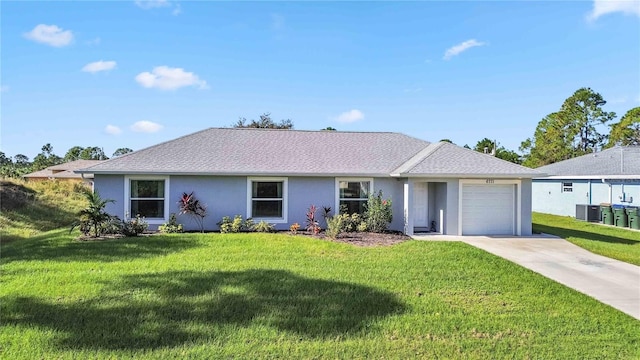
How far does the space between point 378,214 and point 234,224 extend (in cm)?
558

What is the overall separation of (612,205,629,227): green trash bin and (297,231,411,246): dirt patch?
13454 mm

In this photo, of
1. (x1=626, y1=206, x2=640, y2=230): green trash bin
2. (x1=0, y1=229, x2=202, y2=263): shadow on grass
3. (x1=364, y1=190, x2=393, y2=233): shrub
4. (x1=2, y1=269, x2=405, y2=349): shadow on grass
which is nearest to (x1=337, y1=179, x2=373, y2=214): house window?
(x1=364, y1=190, x2=393, y2=233): shrub

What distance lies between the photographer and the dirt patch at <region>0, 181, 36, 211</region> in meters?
23.4

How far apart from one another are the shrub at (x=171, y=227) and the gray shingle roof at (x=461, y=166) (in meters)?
8.59

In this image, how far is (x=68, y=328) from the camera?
570cm

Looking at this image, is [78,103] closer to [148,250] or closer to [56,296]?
[148,250]

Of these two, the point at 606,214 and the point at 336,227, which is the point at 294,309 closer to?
the point at 336,227

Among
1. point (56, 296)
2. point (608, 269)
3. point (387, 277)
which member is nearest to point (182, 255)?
point (56, 296)

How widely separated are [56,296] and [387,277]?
6.44 meters

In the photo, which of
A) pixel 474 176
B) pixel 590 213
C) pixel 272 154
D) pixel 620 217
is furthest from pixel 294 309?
pixel 590 213

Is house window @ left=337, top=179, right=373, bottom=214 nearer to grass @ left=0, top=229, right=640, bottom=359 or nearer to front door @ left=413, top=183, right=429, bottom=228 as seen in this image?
front door @ left=413, top=183, right=429, bottom=228

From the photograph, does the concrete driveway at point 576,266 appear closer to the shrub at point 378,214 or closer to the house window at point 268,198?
the shrub at point 378,214

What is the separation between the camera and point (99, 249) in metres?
10.8

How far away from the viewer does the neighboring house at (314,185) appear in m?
14.7
